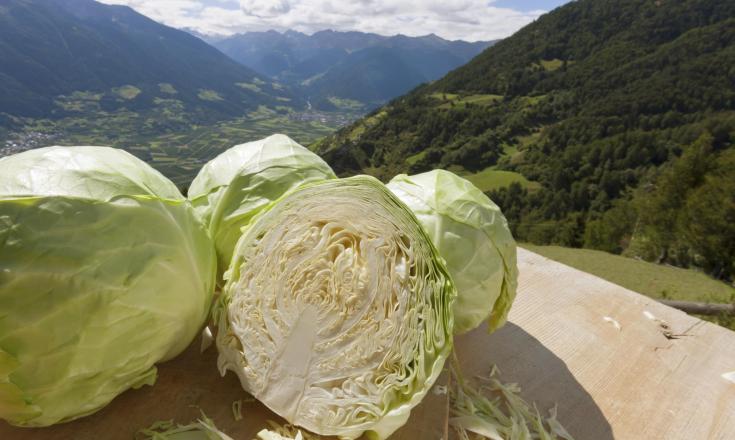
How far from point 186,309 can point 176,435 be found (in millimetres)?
425

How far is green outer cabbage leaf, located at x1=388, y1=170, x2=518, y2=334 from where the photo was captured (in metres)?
1.95

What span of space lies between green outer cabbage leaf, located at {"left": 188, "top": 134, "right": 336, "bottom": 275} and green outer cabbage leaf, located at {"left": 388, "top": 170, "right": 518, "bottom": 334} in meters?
0.56

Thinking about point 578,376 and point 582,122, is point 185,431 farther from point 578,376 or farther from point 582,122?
point 582,122

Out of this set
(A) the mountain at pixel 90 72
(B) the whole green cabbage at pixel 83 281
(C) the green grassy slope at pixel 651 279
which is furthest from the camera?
(A) the mountain at pixel 90 72

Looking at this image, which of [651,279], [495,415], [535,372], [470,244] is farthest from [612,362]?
[651,279]

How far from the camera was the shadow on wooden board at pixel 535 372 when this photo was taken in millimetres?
1893

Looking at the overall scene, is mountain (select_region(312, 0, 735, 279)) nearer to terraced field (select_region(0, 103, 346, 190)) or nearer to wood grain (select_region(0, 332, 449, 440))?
wood grain (select_region(0, 332, 449, 440))

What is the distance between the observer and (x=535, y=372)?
215 centimetres

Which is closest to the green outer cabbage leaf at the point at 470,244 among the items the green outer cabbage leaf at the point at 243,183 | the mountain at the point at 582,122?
the green outer cabbage leaf at the point at 243,183

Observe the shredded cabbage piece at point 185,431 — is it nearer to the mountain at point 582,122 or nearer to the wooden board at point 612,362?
the wooden board at point 612,362

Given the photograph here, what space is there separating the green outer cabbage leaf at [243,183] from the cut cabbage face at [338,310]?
0.24 meters

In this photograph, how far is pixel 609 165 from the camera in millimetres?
62344

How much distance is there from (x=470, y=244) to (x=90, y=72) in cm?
18329

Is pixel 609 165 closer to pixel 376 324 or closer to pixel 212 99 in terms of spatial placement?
pixel 376 324
